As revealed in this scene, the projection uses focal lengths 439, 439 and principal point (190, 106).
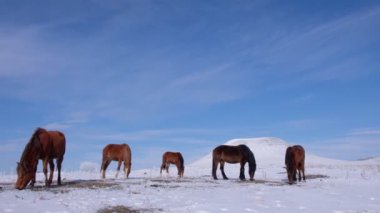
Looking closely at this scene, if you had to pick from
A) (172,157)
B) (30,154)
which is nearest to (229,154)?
(172,157)

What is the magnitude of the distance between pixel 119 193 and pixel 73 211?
11.5ft

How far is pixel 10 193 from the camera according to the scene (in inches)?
522

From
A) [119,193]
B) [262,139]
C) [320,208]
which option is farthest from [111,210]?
[262,139]

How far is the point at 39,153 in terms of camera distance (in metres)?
15.8

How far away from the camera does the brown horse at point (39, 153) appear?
15.2 meters

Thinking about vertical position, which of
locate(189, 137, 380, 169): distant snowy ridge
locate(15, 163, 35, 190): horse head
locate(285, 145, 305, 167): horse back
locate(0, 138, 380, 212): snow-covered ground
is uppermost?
locate(189, 137, 380, 169): distant snowy ridge

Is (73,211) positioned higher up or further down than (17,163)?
further down

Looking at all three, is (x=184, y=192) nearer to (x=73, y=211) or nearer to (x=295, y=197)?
(x=295, y=197)

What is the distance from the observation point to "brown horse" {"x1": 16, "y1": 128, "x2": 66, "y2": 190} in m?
15.2

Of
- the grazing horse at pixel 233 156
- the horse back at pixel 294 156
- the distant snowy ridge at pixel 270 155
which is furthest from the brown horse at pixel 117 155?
the distant snowy ridge at pixel 270 155

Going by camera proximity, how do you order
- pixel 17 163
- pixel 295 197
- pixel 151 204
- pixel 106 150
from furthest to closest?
pixel 106 150 → pixel 17 163 → pixel 295 197 → pixel 151 204

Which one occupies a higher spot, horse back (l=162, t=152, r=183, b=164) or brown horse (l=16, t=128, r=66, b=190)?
horse back (l=162, t=152, r=183, b=164)

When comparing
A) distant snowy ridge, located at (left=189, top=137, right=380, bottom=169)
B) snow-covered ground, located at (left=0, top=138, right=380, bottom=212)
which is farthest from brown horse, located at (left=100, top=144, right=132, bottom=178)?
distant snowy ridge, located at (left=189, top=137, right=380, bottom=169)

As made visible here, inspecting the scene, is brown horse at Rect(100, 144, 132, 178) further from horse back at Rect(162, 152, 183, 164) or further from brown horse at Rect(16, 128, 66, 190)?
brown horse at Rect(16, 128, 66, 190)
